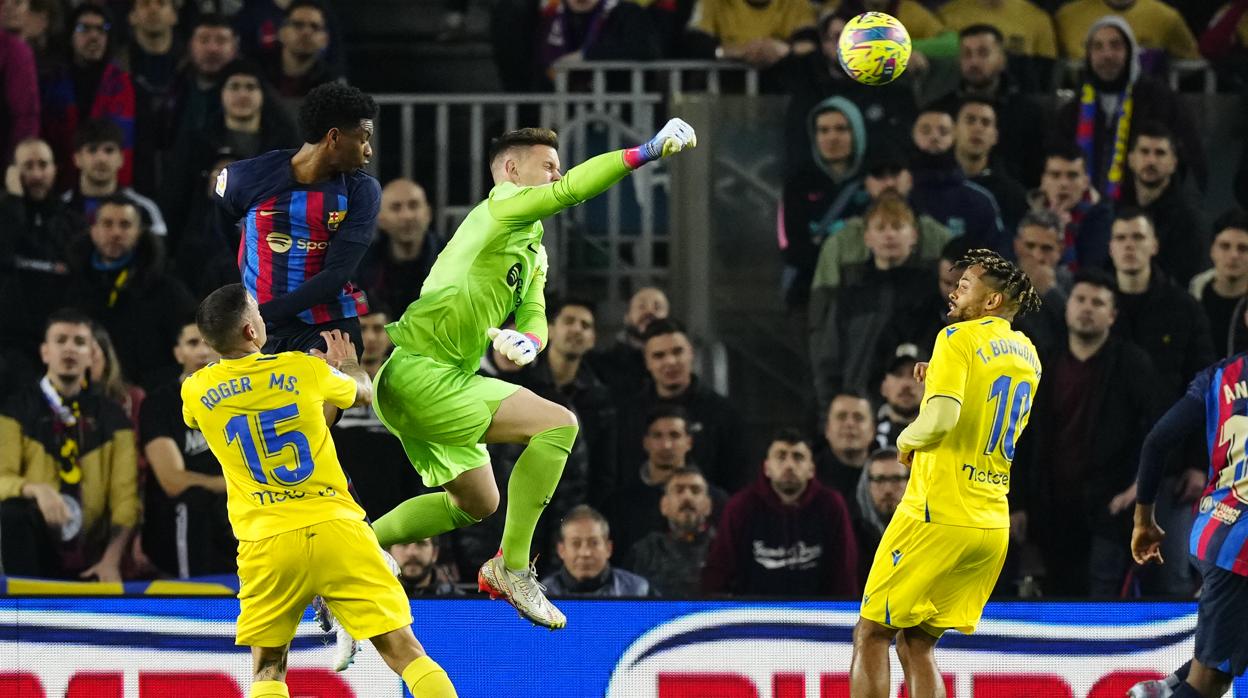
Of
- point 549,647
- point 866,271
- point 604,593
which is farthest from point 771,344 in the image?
point 549,647

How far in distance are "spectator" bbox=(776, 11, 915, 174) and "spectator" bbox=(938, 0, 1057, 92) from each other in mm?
933

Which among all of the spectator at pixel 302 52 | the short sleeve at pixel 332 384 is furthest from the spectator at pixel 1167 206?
the short sleeve at pixel 332 384

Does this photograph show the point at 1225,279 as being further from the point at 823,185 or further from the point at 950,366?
the point at 950,366

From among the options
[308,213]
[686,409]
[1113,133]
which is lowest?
[686,409]

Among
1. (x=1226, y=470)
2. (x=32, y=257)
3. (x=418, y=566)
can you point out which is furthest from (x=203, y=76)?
(x=1226, y=470)

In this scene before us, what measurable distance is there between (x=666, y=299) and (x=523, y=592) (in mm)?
4451

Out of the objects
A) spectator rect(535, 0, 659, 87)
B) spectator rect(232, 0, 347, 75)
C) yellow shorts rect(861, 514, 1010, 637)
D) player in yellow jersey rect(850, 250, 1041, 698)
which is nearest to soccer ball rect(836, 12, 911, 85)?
player in yellow jersey rect(850, 250, 1041, 698)

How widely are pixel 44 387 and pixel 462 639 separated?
125 inches

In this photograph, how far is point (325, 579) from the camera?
7316 millimetres

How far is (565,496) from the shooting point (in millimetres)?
10578

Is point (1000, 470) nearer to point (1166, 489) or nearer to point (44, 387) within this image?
point (1166, 489)

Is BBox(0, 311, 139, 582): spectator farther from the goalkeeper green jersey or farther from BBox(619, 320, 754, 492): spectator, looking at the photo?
the goalkeeper green jersey

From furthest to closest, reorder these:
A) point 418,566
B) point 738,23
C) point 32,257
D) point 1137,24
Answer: point 1137,24 < point 738,23 < point 32,257 < point 418,566

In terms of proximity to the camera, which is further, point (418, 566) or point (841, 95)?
point (841, 95)
